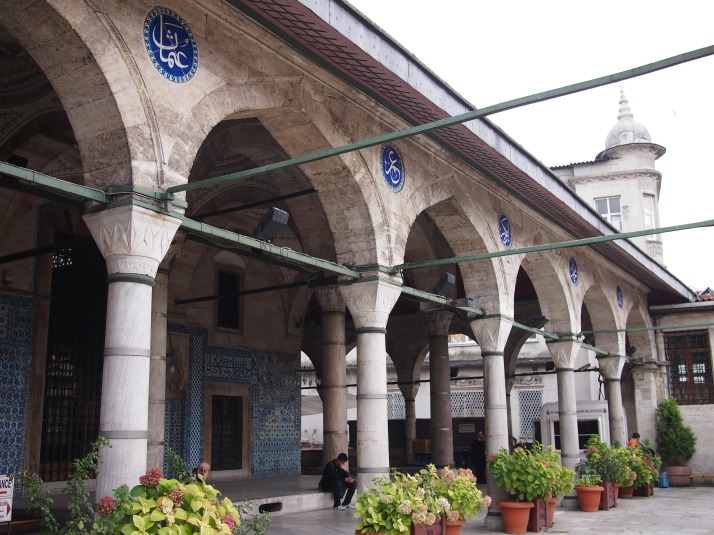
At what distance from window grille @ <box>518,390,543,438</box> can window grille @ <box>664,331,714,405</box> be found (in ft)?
25.8

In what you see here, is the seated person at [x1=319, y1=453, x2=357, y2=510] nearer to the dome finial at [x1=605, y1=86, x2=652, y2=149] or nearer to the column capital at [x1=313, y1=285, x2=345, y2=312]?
the column capital at [x1=313, y1=285, x2=345, y2=312]

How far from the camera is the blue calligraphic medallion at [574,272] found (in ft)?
43.1

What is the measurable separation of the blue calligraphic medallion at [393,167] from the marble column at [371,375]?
112cm

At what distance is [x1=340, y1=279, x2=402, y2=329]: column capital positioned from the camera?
811cm

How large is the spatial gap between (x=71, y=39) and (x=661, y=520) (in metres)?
9.24

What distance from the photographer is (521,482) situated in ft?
28.9

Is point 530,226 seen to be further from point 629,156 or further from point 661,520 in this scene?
point 629,156

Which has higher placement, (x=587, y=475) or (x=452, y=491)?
(x=452, y=491)

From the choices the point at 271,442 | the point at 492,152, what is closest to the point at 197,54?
the point at 492,152

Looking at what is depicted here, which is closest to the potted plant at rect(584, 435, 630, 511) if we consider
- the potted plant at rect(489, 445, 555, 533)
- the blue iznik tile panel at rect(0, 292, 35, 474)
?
the potted plant at rect(489, 445, 555, 533)

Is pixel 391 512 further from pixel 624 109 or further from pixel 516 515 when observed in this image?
pixel 624 109

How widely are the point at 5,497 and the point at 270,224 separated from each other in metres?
3.29

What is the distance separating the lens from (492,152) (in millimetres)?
8883

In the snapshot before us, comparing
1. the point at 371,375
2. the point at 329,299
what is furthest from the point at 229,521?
the point at 329,299
